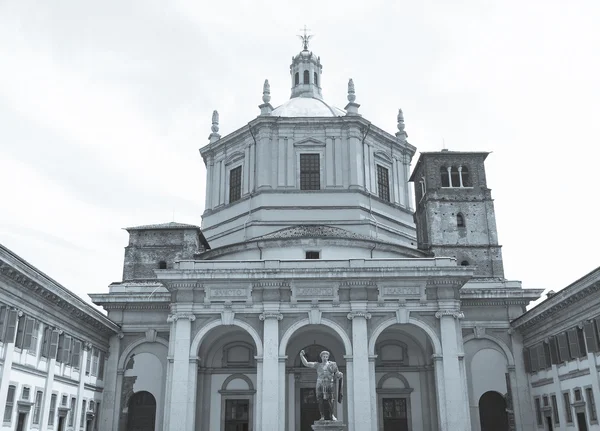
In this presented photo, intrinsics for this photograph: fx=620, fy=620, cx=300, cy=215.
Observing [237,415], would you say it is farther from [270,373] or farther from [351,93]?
[351,93]

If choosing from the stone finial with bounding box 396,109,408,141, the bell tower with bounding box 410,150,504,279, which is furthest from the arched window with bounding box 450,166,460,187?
the stone finial with bounding box 396,109,408,141

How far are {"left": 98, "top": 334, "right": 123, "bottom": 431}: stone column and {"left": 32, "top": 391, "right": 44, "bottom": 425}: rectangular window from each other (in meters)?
7.28

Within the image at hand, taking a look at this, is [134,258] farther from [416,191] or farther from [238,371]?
[416,191]

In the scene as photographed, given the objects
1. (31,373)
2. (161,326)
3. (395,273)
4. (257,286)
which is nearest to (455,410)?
(395,273)

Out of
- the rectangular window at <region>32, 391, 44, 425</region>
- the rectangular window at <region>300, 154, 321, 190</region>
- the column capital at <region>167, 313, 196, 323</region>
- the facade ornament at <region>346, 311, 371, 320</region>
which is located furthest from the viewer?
the rectangular window at <region>300, 154, 321, 190</region>

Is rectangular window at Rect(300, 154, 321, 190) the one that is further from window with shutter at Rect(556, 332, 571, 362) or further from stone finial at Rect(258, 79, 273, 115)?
window with shutter at Rect(556, 332, 571, 362)

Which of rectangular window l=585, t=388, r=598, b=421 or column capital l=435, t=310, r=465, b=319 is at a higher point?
column capital l=435, t=310, r=465, b=319

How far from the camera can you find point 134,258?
37469 millimetres

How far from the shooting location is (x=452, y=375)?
28.7m

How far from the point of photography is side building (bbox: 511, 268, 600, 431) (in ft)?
83.8

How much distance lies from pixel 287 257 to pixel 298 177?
7006 millimetres

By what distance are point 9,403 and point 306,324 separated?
1295 centimetres

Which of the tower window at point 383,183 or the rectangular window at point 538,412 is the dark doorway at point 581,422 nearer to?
the rectangular window at point 538,412

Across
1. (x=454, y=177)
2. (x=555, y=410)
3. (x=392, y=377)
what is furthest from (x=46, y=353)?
(x=454, y=177)
